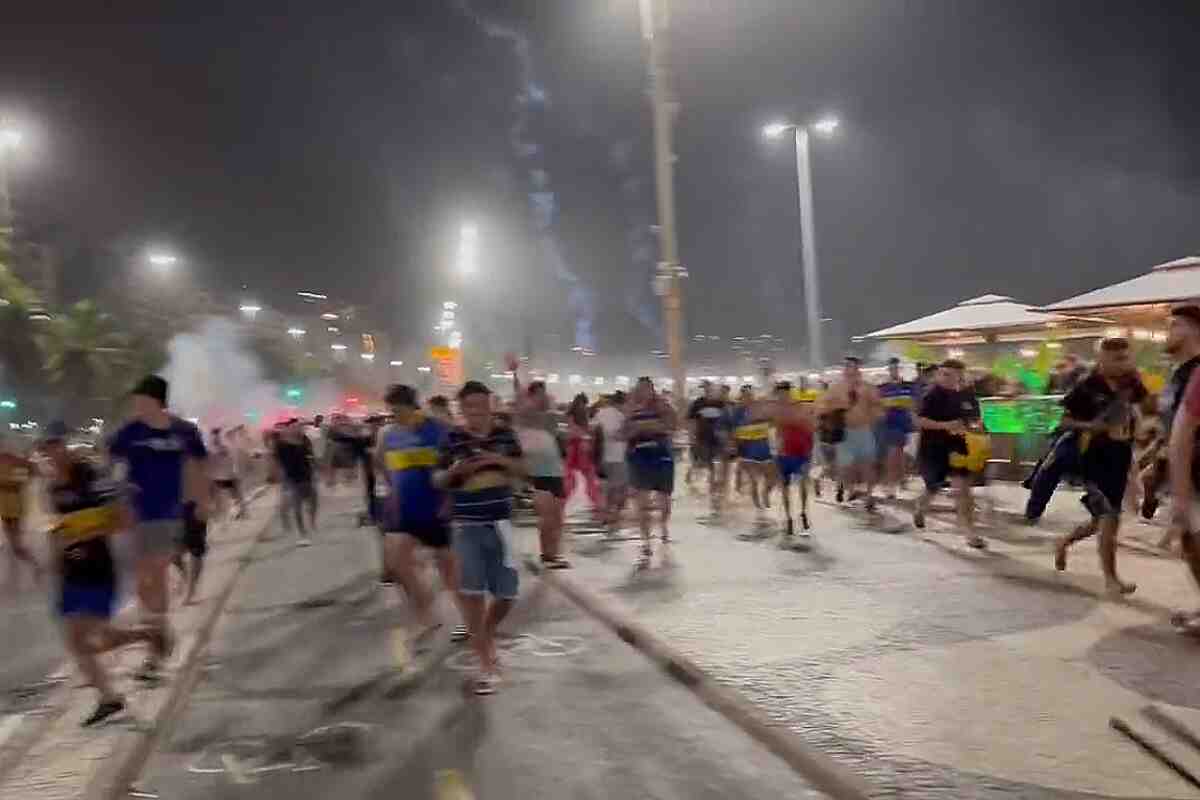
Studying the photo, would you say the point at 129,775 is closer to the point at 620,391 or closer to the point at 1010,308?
the point at 620,391

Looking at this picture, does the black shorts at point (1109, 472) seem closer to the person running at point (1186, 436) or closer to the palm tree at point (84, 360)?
the person running at point (1186, 436)

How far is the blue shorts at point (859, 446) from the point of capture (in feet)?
48.7

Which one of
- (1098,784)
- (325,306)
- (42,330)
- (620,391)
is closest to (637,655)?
(1098,784)

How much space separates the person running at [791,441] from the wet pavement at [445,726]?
414 cm

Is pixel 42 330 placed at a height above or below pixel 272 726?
above

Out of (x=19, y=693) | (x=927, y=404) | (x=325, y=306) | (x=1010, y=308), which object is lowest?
(x=19, y=693)

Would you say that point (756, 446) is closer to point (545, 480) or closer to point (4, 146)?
point (545, 480)

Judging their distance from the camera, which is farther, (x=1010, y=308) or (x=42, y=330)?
(x=42, y=330)

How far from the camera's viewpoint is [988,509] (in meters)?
14.1

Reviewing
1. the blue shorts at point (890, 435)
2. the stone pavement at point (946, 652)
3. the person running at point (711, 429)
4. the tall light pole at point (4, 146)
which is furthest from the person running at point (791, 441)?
the tall light pole at point (4, 146)

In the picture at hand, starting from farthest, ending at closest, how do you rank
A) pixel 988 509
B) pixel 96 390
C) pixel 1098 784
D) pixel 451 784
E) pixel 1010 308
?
pixel 96 390
pixel 1010 308
pixel 988 509
pixel 451 784
pixel 1098 784

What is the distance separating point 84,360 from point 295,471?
1234 inches

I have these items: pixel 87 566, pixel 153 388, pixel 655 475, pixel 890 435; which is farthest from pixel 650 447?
pixel 87 566

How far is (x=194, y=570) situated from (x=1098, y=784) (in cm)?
884
